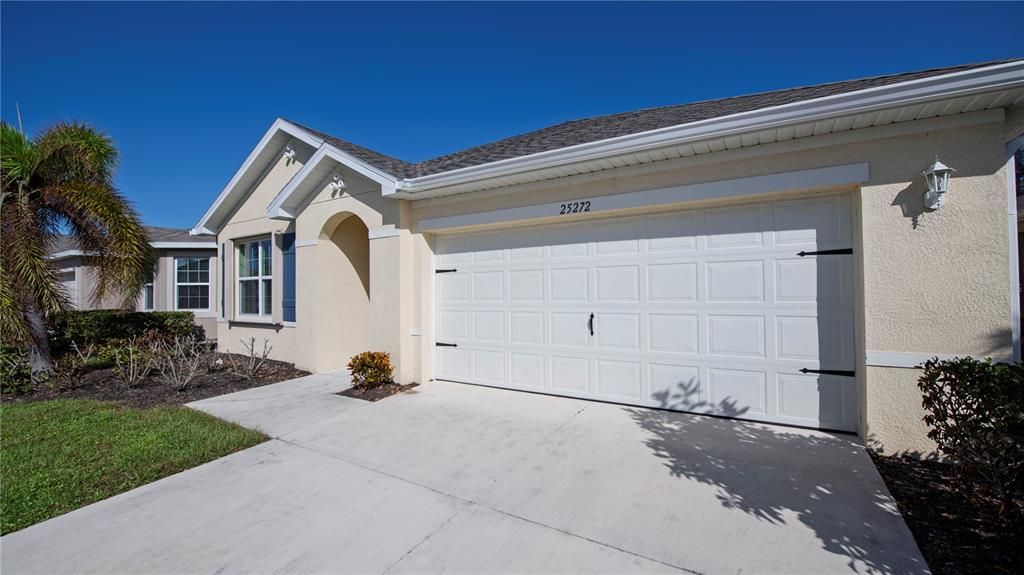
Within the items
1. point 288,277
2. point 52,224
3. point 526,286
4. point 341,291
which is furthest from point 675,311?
point 52,224

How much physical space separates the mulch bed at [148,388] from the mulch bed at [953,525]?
887 centimetres

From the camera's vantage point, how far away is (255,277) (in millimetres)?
10453

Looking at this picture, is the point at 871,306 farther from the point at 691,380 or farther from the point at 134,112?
the point at 134,112

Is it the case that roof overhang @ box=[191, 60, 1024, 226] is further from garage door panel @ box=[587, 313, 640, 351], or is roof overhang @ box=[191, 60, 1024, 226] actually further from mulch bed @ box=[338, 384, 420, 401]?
mulch bed @ box=[338, 384, 420, 401]

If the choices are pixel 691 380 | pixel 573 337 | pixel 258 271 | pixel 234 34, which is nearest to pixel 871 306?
pixel 691 380

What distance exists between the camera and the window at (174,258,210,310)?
14.5 metres

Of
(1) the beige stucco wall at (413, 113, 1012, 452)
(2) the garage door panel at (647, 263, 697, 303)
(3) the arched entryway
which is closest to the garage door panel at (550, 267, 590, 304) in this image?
(2) the garage door panel at (647, 263, 697, 303)

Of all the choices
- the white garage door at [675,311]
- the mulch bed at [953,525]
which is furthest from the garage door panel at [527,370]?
the mulch bed at [953,525]

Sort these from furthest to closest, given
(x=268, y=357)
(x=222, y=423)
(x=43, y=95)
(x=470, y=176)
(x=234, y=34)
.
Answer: (x=268, y=357) < (x=43, y=95) < (x=234, y=34) < (x=470, y=176) < (x=222, y=423)

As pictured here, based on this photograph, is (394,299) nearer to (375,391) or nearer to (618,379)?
(375,391)

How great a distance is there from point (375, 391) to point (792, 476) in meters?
5.78

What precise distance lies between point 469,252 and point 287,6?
5627 mm

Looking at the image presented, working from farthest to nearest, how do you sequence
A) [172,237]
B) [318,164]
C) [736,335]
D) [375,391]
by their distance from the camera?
[172,237]
[318,164]
[375,391]
[736,335]

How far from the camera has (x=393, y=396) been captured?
671 centimetres
